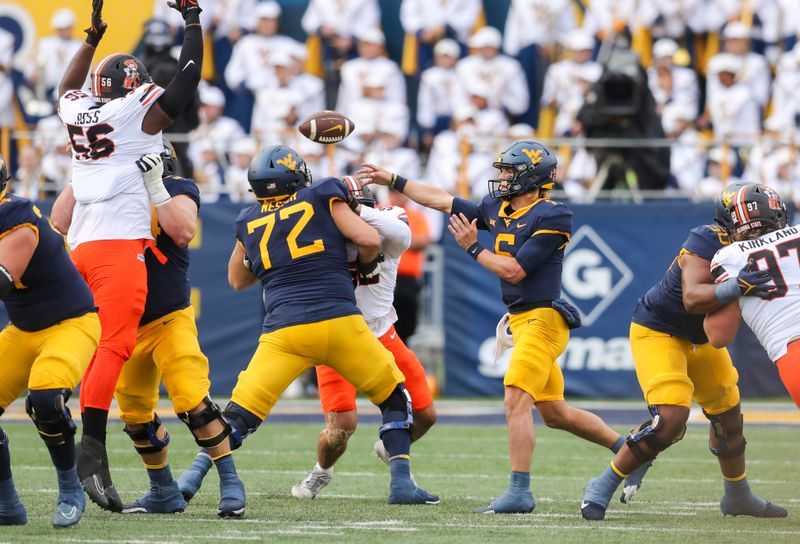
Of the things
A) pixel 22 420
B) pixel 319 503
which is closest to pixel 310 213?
pixel 319 503

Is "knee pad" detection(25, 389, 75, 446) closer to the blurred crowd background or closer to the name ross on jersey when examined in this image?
the name ross on jersey

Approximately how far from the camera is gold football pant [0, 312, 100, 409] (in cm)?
593

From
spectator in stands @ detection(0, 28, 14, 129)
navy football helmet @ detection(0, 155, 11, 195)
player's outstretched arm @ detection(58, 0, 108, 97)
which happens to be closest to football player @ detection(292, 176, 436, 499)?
player's outstretched arm @ detection(58, 0, 108, 97)

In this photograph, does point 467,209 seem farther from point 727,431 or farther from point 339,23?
point 339,23

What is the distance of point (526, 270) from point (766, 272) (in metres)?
1.32

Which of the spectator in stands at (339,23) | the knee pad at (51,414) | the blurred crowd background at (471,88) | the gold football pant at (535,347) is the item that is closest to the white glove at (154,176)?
the knee pad at (51,414)

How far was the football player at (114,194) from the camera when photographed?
256 inches

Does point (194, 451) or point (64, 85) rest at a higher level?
point (64, 85)

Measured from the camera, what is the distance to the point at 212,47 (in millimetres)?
16594

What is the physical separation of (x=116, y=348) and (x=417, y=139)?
9.66 metres

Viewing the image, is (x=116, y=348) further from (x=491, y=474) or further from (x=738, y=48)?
(x=738, y=48)

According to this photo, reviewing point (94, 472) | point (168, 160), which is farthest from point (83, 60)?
point (94, 472)

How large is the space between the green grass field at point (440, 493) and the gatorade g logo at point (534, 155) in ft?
5.77

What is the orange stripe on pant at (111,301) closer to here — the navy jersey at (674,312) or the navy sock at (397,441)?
the navy sock at (397,441)
